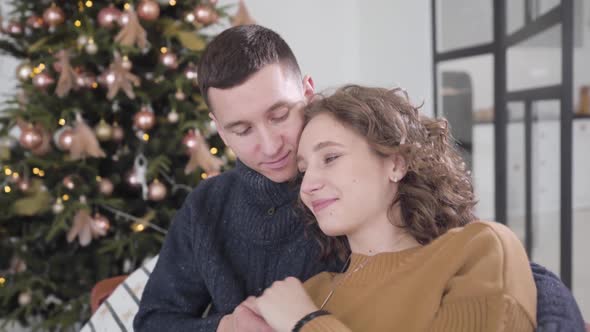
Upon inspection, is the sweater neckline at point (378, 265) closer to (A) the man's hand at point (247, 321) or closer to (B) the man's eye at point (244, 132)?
(A) the man's hand at point (247, 321)

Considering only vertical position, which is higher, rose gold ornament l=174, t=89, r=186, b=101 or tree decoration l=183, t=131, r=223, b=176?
rose gold ornament l=174, t=89, r=186, b=101

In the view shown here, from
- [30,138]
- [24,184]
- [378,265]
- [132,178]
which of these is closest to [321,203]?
[378,265]

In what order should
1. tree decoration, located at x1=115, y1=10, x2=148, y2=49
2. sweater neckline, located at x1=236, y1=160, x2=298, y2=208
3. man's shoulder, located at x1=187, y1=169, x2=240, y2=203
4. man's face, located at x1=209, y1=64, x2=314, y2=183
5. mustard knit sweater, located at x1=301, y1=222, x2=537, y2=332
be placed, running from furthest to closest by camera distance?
tree decoration, located at x1=115, y1=10, x2=148, y2=49 → man's shoulder, located at x1=187, y1=169, x2=240, y2=203 → sweater neckline, located at x1=236, y1=160, x2=298, y2=208 → man's face, located at x1=209, y1=64, x2=314, y2=183 → mustard knit sweater, located at x1=301, y1=222, x2=537, y2=332

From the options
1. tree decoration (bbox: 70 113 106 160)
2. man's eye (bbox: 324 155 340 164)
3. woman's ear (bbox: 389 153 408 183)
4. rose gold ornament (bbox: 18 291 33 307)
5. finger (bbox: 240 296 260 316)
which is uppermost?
man's eye (bbox: 324 155 340 164)

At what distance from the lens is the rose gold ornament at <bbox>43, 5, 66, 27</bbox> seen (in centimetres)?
259

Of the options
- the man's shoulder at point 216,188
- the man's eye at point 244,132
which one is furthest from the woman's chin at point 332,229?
the man's shoulder at point 216,188

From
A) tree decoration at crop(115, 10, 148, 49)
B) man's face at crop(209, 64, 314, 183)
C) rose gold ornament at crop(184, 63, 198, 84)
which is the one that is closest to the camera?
man's face at crop(209, 64, 314, 183)

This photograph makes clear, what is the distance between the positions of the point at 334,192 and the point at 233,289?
429mm

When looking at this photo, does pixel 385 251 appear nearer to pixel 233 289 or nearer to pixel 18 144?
pixel 233 289

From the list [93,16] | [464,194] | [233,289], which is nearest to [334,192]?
[464,194]

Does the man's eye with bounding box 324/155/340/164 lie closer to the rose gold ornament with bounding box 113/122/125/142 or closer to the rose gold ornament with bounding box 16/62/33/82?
the rose gold ornament with bounding box 113/122/125/142

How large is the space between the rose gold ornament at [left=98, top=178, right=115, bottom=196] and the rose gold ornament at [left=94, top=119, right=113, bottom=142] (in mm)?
202

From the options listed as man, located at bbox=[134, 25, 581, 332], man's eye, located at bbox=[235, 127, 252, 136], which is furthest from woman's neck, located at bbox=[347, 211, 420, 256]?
man's eye, located at bbox=[235, 127, 252, 136]

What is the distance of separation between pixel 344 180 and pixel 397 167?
0.12m
